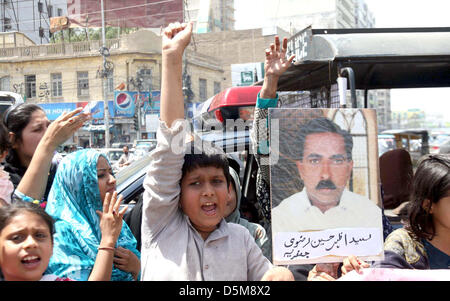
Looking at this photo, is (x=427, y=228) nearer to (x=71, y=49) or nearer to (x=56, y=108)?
(x=71, y=49)

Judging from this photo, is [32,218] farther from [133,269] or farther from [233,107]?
[233,107]

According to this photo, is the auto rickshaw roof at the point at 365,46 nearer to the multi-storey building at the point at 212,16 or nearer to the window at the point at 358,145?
the window at the point at 358,145

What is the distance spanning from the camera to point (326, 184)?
1656 mm

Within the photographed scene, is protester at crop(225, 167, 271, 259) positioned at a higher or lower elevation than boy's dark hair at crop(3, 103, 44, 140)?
lower

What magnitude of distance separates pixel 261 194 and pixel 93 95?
30.7m

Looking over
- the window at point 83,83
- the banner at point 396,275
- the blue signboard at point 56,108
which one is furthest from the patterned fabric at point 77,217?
the window at point 83,83

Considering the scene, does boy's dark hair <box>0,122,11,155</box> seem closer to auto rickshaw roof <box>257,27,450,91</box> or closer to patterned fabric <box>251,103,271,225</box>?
patterned fabric <box>251,103,271,225</box>

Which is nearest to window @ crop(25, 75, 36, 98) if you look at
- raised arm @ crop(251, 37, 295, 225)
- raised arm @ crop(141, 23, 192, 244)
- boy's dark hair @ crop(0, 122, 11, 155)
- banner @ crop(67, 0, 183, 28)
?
banner @ crop(67, 0, 183, 28)

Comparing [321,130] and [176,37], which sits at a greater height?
[176,37]

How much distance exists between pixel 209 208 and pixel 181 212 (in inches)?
5.4

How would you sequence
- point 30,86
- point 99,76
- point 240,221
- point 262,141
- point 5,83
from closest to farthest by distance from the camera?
1. point 262,141
2. point 240,221
3. point 5,83
4. point 30,86
5. point 99,76

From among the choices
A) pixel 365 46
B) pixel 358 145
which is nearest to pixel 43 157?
pixel 358 145

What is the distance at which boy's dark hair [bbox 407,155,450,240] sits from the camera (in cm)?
178
